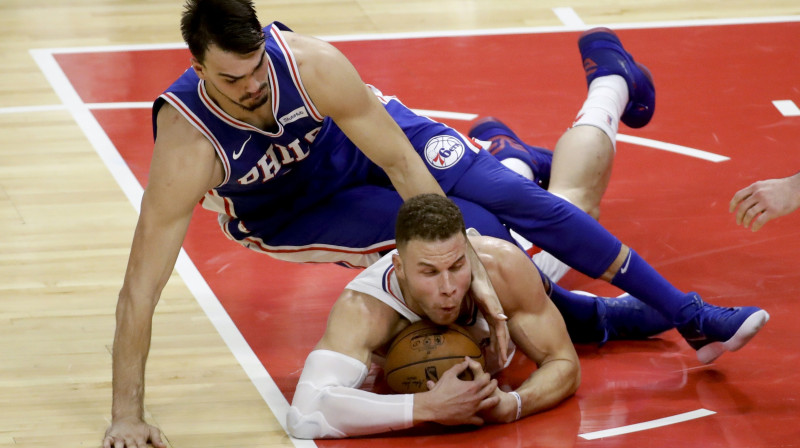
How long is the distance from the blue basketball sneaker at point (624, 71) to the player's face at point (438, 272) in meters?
2.20

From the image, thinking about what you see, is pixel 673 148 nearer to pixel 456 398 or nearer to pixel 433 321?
pixel 433 321

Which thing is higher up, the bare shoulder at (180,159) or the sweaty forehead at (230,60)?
the sweaty forehead at (230,60)

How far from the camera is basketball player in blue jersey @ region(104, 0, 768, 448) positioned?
437cm

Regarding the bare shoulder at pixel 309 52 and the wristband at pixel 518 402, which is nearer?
the wristband at pixel 518 402

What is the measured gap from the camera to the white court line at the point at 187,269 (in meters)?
4.86

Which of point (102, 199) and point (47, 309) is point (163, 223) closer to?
point (47, 309)

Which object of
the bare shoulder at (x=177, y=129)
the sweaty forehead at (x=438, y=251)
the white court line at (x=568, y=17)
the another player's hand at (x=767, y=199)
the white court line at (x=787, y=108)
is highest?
the white court line at (x=787, y=108)

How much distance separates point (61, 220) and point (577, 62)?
3.52 m

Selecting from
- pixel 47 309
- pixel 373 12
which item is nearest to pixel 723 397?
pixel 47 309

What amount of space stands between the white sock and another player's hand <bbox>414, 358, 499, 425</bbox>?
1952mm

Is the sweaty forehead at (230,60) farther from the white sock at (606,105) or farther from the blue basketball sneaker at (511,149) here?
the white sock at (606,105)

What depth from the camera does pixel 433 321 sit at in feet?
14.8

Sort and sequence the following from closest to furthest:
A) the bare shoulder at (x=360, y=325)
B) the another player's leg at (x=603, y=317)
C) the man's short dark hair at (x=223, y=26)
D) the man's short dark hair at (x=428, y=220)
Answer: the man's short dark hair at (x=223, y=26) < the man's short dark hair at (x=428, y=220) < the bare shoulder at (x=360, y=325) < the another player's leg at (x=603, y=317)

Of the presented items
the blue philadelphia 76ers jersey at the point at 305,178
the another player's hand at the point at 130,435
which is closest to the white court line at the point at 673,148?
the blue philadelphia 76ers jersey at the point at 305,178
